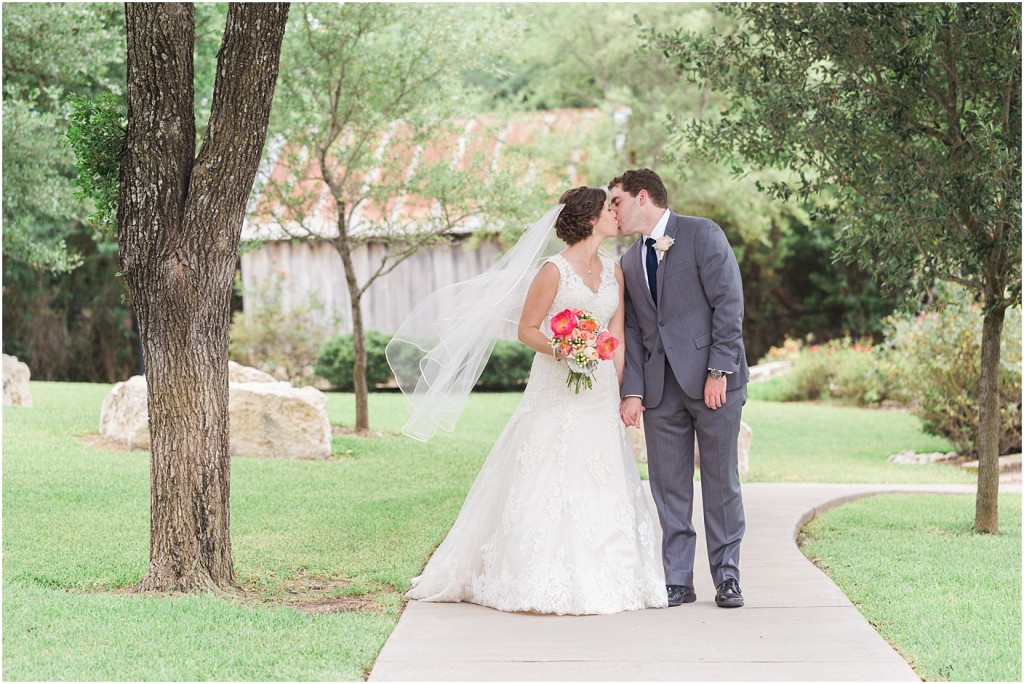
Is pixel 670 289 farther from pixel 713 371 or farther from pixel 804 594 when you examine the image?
pixel 804 594

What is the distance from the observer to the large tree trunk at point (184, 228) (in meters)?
6.18

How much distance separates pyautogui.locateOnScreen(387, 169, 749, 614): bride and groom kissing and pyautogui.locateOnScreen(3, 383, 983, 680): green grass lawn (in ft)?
2.66

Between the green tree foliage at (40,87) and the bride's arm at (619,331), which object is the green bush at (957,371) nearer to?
the bride's arm at (619,331)

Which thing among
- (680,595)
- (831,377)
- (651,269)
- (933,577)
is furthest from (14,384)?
(831,377)

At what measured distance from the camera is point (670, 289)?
20.7 feet

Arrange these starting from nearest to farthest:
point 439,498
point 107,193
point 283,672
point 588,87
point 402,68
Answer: point 283,672 → point 107,193 → point 439,498 → point 402,68 → point 588,87

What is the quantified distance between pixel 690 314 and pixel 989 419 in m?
3.85

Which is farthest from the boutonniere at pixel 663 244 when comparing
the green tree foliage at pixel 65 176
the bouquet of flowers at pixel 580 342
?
the green tree foliage at pixel 65 176

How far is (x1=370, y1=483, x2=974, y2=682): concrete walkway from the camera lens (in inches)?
194

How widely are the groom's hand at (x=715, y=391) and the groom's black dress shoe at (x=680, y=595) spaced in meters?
1.09

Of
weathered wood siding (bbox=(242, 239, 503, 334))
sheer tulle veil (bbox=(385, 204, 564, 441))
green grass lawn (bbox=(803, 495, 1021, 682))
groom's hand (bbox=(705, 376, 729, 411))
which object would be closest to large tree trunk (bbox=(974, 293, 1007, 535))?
green grass lawn (bbox=(803, 495, 1021, 682))

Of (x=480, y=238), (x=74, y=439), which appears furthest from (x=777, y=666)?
(x=480, y=238)

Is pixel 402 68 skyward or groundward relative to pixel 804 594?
skyward

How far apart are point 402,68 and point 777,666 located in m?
10.3
